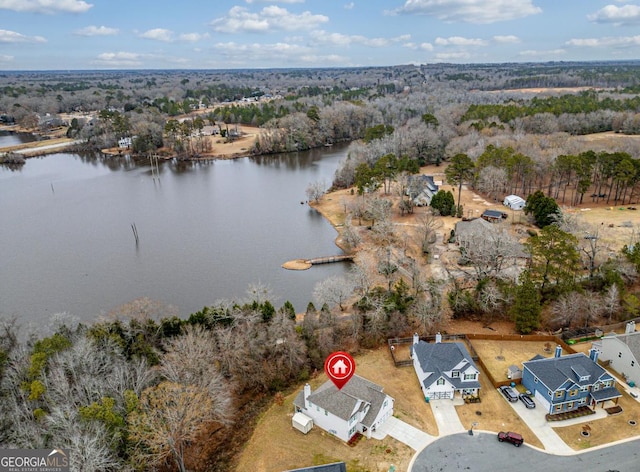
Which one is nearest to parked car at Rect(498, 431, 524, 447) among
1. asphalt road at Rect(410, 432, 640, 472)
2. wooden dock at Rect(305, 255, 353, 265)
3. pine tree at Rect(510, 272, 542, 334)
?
asphalt road at Rect(410, 432, 640, 472)

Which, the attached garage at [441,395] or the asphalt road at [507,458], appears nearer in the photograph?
the asphalt road at [507,458]

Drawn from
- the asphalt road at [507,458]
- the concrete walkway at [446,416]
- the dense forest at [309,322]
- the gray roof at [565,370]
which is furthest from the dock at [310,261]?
the asphalt road at [507,458]

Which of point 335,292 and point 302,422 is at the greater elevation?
point 335,292

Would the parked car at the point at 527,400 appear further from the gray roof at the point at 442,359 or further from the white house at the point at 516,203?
the white house at the point at 516,203

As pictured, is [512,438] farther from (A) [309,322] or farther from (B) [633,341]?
(A) [309,322]

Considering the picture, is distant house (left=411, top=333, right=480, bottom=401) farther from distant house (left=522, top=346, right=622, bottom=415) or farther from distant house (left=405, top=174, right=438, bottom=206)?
distant house (left=405, top=174, right=438, bottom=206)

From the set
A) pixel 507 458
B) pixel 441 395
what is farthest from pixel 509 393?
pixel 507 458

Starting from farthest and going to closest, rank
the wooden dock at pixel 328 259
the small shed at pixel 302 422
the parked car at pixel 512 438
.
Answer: the wooden dock at pixel 328 259, the small shed at pixel 302 422, the parked car at pixel 512 438
